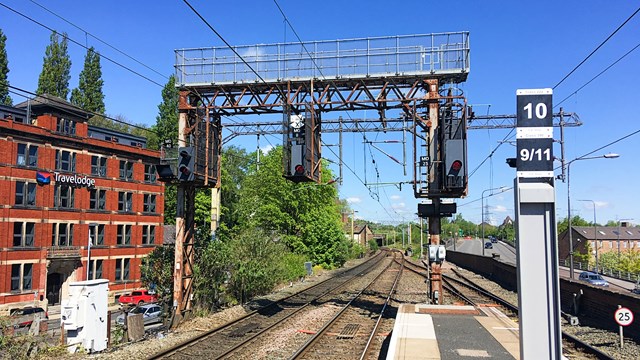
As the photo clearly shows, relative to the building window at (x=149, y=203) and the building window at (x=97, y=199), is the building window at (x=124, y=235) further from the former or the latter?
the building window at (x=97, y=199)

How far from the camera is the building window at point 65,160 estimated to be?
39.1m

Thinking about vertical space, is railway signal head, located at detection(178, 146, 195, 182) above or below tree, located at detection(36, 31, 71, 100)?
below

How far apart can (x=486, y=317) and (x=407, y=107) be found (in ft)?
25.9

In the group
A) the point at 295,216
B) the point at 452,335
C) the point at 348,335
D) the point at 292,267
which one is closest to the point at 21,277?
the point at 292,267

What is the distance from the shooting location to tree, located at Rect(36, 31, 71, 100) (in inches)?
2306

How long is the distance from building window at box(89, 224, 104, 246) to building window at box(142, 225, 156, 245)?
4.97 m

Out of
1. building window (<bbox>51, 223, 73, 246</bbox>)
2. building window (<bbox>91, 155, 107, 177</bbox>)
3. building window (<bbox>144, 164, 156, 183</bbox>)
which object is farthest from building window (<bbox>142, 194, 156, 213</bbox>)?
building window (<bbox>51, 223, 73, 246</bbox>)

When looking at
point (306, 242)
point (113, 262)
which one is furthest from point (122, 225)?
point (306, 242)

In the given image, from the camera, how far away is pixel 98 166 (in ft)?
140

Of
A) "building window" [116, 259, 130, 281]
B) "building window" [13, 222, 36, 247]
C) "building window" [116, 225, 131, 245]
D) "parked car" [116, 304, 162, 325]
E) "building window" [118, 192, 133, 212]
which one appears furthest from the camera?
"building window" [118, 192, 133, 212]

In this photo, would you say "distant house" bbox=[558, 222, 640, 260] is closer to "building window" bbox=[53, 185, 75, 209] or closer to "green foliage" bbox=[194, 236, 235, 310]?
"building window" bbox=[53, 185, 75, 209]

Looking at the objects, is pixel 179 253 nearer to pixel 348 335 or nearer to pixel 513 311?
pixel 348 335

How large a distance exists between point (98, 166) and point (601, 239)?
277ft

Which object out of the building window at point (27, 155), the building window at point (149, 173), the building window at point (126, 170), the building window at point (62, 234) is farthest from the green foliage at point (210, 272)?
the building window at point (149, 173)
